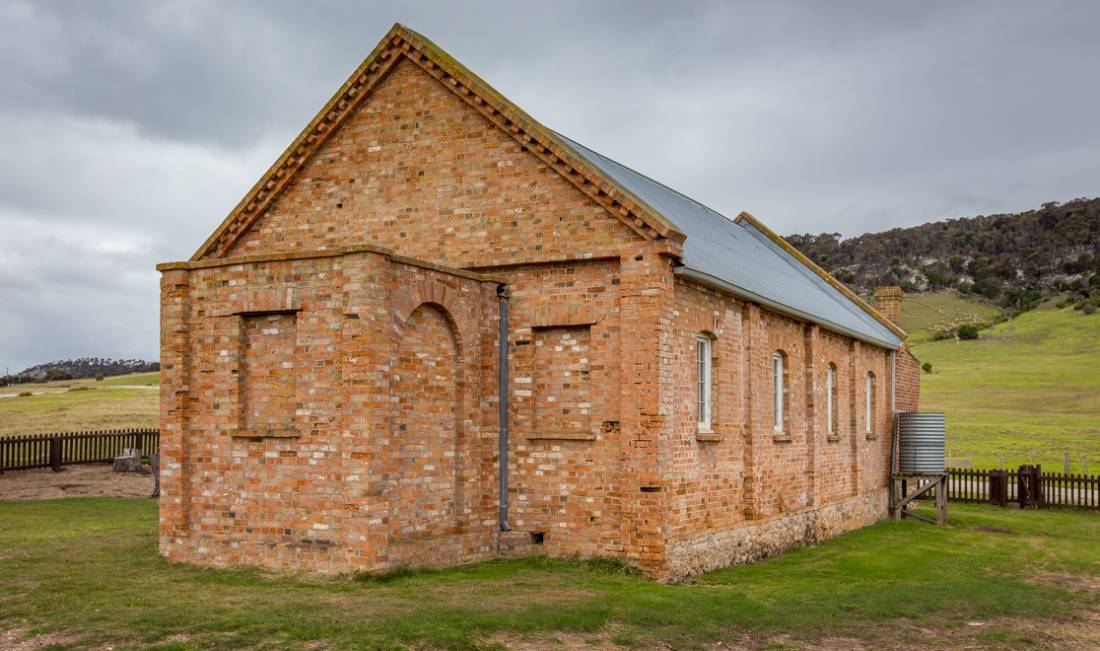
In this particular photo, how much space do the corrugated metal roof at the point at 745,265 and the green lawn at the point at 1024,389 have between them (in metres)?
19.8

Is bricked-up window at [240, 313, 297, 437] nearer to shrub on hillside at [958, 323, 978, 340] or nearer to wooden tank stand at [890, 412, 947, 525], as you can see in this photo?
wooden tank stand at [890, 412, 947, 525]

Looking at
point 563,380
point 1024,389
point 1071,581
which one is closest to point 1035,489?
point 1071,581

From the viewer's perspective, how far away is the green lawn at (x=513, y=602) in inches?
449

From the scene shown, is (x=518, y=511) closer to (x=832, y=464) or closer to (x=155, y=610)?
(x=155, y=610)

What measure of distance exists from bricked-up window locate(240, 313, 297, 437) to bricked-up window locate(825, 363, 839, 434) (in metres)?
14.4

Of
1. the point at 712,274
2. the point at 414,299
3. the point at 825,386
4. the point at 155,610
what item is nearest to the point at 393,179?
the point at 414,299

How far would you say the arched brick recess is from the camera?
15.1m

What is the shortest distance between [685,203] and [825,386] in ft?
19.7

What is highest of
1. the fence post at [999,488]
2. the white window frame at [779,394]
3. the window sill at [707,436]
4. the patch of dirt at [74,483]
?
the white window frame at [779,394]

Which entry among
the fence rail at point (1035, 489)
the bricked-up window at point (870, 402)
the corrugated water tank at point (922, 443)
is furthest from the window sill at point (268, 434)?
the fence rail at point (1035, 489)

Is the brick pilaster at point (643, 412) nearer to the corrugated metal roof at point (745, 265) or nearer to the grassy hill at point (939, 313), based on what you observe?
the corrugated metal roof at point (745, 265)

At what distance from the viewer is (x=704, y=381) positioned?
1833cm

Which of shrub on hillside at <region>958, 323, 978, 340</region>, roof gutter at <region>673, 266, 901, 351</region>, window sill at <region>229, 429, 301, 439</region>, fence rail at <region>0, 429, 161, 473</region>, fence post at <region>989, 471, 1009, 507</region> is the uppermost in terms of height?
shrub on hillside at <region>958, 323, 978, 340</region>

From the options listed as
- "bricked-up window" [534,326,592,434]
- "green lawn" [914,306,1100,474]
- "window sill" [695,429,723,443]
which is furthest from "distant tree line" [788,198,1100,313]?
"bricked-up window" [534,326,592,434]
